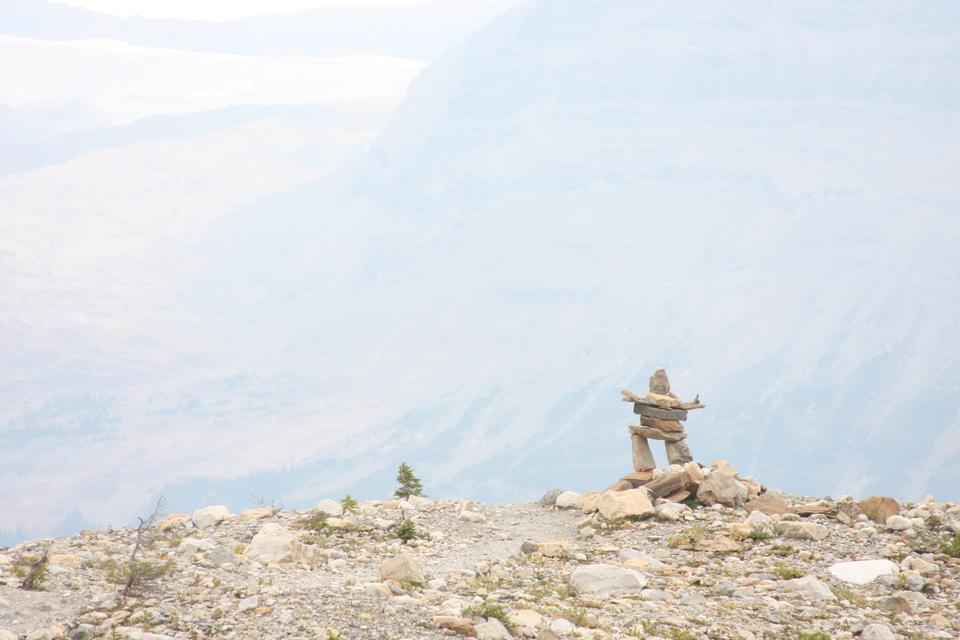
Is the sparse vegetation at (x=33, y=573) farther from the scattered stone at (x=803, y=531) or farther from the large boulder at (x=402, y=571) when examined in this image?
the scattered stone at (x=803, y=531)

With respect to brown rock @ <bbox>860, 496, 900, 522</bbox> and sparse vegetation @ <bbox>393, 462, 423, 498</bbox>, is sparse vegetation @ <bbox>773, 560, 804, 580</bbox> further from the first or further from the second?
sparse vegetation @ <bbox>393, 462, 423, 498</bbox>

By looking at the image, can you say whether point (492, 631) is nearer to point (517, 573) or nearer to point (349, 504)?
point (517, 573)

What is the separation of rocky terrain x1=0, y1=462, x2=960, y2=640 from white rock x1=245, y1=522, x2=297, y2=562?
0.03 metres

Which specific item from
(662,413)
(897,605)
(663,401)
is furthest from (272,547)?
(663,401)

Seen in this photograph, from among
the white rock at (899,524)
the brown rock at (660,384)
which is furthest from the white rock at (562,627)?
the brown rock at (660,384)

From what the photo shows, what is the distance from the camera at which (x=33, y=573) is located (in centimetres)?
1280

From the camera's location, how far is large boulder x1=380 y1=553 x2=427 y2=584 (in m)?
13.7

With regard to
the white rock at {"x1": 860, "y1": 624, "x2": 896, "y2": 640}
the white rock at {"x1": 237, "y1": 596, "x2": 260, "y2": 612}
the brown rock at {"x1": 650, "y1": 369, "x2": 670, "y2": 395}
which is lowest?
the white rock at {"x1": 237, "y1": 596, "x2": 260, "y2": 612}

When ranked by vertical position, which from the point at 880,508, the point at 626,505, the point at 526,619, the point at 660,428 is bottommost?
the point at 526,619

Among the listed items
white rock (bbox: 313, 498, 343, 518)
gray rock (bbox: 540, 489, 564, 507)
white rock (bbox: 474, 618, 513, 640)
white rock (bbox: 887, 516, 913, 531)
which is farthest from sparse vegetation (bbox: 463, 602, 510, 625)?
gray rock (bbox: 540, 489, 564, 507)

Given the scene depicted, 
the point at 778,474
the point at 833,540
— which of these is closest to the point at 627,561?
the point at 833,540

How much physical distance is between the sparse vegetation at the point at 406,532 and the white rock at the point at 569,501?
495cm

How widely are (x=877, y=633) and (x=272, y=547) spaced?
8.96 m

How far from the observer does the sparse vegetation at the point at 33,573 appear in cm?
1270
